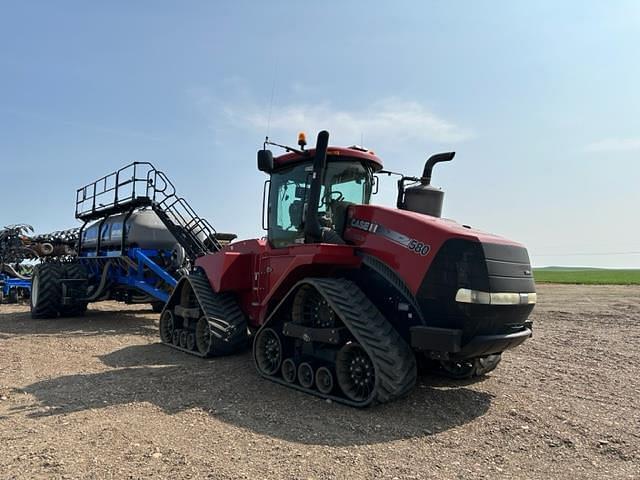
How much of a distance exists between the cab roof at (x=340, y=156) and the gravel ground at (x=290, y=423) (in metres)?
2.99

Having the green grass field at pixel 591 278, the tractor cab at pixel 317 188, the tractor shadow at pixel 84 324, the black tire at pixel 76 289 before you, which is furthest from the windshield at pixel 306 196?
the green grass field at pixel 591 278

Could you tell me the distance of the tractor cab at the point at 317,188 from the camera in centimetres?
666

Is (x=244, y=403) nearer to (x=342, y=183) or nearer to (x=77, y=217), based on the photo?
(x=342, y=183)

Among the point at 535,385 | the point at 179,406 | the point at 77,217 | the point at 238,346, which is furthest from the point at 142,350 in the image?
the point at 77,217

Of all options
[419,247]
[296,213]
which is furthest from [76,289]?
[419,247]

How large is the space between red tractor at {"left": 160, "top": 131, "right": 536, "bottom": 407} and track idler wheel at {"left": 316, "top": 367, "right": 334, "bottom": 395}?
0.02 m

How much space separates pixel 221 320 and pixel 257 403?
8.22 ft

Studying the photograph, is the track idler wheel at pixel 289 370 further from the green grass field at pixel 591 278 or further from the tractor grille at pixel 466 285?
the green grass field at pixel 591 278

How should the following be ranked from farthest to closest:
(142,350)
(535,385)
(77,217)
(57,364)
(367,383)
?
1. (77,217)
2. (142,350)
3. (57,364)
4. (535,385)
5. (367,383)

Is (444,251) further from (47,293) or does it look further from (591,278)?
(591,278)

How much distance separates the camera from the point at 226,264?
8.45m

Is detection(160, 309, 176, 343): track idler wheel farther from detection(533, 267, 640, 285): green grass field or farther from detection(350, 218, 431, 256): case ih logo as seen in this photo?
detection(533, 267, 640, 285): green grass field

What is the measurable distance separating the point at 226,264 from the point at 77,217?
10.1 m

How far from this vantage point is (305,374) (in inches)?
249
